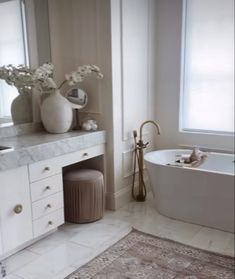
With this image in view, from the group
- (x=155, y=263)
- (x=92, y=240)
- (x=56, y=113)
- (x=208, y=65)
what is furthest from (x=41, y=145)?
(x=208, y=65)

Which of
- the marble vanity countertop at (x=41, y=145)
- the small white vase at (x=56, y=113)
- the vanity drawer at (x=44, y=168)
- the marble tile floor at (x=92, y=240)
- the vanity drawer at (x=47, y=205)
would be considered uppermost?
the small white vase at (x=56, y=113)

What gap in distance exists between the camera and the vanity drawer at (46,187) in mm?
2535

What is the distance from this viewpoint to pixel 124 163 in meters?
3.41

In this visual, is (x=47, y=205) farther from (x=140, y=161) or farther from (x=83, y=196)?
(x=140, y=161)

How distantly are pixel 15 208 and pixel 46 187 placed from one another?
322 mm

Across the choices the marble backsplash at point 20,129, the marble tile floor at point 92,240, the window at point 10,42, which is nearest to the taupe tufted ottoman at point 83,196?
the marble tile floor at point 92,240

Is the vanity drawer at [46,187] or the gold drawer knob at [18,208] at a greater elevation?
the vanity drawer at [46,187]

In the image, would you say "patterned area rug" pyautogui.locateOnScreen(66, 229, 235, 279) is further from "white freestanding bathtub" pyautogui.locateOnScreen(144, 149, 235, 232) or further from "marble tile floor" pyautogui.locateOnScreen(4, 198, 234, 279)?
"white freestanding bathtub" pyautogui.locateOnScreen(144, 149, 235, 232)

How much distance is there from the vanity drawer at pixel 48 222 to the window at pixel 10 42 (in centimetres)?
98

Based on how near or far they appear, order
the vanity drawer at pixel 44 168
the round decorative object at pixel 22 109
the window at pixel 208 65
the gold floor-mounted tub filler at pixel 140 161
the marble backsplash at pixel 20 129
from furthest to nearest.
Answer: the gold floor-mounted tub filler at pixel 140 161 < the window at pixel 208 65 < the round decorative object at pixel 22 109 < the marble backsplash at pixel 20 129 < the vanity drawer at pixel 44 168

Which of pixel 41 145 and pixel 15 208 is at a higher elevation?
pixel 41 145

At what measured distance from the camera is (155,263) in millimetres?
2348

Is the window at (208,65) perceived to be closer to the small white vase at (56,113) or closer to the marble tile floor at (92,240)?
the marble tile floor at (92,240)

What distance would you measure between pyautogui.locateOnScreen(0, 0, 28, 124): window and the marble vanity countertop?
14.2 inches
